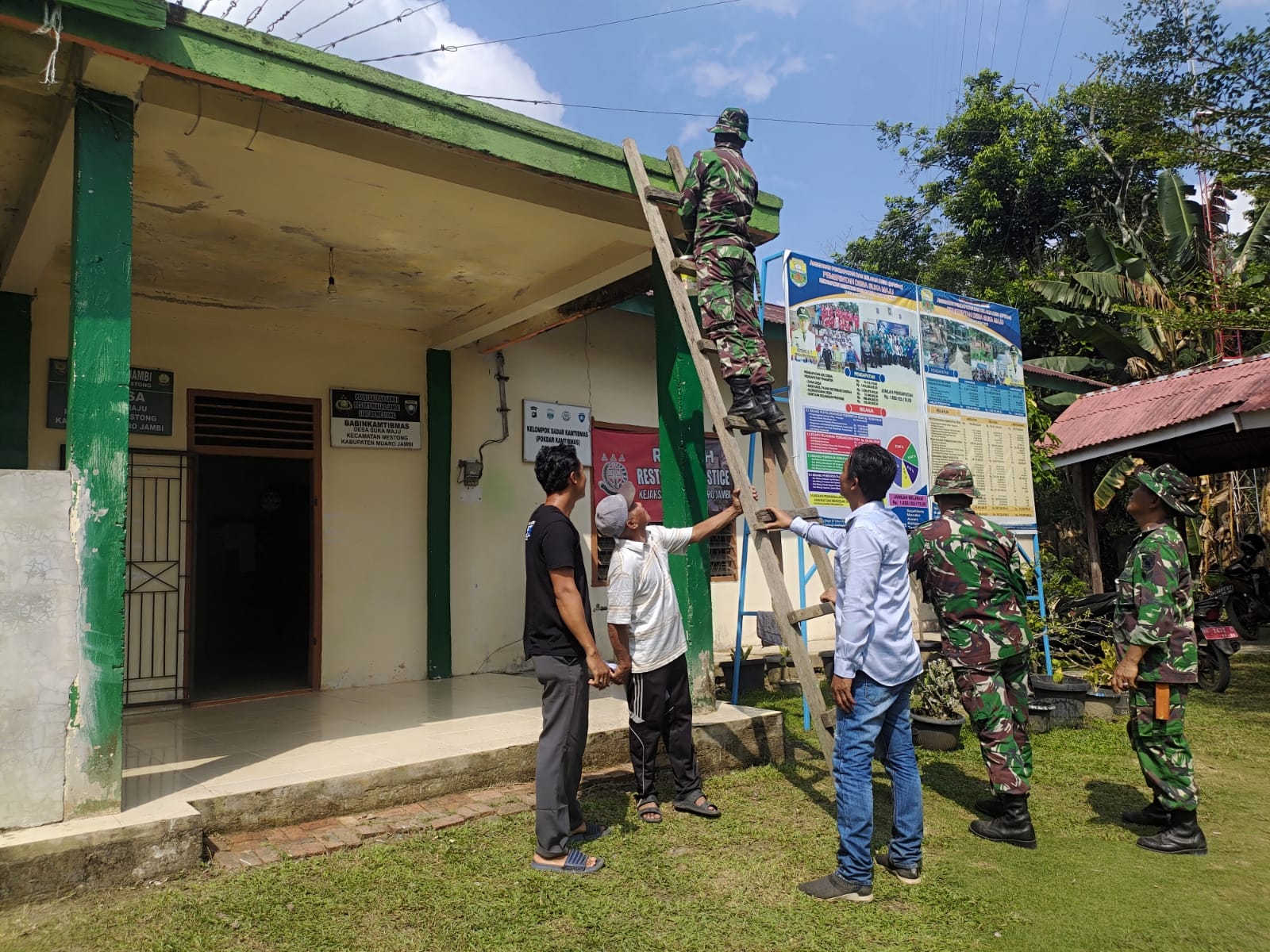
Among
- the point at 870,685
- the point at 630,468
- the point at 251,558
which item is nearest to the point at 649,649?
the point at 870,685

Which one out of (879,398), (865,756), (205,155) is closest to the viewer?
(865,756)

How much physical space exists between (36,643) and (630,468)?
251 inches

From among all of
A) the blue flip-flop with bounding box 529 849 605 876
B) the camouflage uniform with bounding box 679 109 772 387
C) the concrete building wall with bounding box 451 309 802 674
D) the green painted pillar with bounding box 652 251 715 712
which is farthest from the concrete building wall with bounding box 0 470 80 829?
the concrete building wall with bounding box 451 309 802 674

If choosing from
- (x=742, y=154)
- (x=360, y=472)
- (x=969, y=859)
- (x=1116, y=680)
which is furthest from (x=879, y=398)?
(x=360, y=472)

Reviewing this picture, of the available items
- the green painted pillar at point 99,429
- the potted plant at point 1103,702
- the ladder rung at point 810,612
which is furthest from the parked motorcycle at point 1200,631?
the green painted pillar at point 99,429

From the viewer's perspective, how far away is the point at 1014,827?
422 centimetres

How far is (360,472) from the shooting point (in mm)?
7738

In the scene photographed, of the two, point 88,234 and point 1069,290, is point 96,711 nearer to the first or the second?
point 88,234

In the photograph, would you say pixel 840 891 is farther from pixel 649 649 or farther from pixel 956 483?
pixel 956 483

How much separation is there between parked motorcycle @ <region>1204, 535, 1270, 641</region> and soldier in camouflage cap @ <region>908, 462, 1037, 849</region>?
7.34 m

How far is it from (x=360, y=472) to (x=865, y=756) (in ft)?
17.9

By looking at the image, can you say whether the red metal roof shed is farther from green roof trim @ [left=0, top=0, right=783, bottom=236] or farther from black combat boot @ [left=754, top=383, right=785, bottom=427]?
green roof trim @ [left=0, top=0, right=783, bottom=236]

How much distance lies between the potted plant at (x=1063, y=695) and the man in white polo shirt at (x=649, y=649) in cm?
337

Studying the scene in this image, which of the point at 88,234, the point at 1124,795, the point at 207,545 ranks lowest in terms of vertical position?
the point at 1124,795
